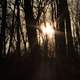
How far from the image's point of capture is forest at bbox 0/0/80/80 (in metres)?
8.54

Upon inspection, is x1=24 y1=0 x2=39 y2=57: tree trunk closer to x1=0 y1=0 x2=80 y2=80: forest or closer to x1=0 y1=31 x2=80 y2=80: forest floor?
x1=0 y1=0 x2=80 y2=80: forest

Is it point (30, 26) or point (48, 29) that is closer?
point (30, 26)

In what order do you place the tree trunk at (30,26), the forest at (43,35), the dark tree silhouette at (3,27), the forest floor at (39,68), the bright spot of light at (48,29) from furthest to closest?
the bright spot of light at (48,29) → the tree trunk at (30,26) → the dark tree silhouette at (3,27) → the forest at (43,35) → the forest floor at (39,68)

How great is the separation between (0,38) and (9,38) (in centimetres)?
106

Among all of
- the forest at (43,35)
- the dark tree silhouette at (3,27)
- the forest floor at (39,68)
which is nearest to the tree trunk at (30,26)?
the forest at (43,35)

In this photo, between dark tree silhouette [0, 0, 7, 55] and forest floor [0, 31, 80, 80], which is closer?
forest floor [0, 31, 80, 80]

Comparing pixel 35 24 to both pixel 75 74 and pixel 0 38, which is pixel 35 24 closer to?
pixel 0 38

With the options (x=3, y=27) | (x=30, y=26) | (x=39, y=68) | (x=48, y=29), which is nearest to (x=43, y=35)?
(x=48, y=29)

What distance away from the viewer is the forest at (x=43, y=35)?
8.54 metres

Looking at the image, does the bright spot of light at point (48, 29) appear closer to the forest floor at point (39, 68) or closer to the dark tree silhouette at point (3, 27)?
the dark tree silhouette at point (3, 27)

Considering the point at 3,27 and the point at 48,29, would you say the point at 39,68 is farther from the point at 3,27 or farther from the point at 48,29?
the point at 48,29

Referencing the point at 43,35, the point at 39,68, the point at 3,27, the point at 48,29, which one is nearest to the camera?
the point at 39,68

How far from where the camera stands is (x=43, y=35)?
11609mm

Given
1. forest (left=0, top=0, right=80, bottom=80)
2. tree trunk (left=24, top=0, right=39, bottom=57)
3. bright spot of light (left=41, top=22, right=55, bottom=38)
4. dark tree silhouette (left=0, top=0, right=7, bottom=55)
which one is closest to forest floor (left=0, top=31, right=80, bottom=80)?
forest (left=0, top=0, right=80, bottom=80)
